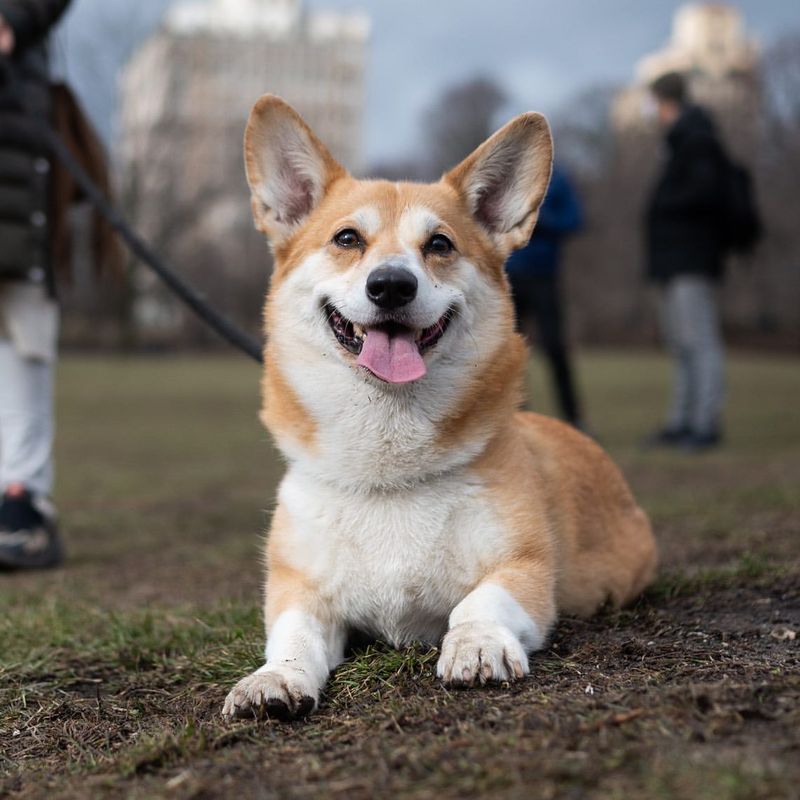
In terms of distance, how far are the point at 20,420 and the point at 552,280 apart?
17.4 ft

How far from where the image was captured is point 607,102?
186 ft

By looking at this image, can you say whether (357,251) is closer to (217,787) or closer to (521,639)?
(521,639)

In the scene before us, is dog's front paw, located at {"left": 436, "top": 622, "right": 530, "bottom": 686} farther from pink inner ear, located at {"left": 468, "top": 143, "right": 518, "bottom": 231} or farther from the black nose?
pink inner ear, located at {"left": 468, "top": 143, "right": 518, "bottom": 231}

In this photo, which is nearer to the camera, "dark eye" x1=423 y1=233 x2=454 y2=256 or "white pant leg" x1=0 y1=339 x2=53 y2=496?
"dark eye" x1=423 y1=233 x2=454 y2=256

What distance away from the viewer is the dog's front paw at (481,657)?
242cm

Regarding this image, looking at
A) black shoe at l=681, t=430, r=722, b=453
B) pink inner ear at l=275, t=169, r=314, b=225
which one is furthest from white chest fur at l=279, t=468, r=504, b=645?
black shoe at l=681, t=430, r=722, b=453

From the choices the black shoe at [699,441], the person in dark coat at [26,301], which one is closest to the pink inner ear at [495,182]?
the person in dark coat at [26,301]

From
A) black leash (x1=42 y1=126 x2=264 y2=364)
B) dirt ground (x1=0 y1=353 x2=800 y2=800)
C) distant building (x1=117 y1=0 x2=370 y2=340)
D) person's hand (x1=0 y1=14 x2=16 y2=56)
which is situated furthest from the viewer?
distant building (x1=117 y1=0 x2=370 y2=340)

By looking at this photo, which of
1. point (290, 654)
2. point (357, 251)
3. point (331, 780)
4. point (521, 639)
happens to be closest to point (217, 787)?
point (331, 780)

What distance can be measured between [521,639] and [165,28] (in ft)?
119

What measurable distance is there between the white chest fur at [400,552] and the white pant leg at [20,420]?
249 centimetres

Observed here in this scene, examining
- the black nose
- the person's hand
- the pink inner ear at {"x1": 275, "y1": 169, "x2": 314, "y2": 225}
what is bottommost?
the black nose

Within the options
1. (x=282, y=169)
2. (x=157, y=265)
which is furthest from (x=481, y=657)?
(x=157, y=265)

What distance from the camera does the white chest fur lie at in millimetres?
2732
